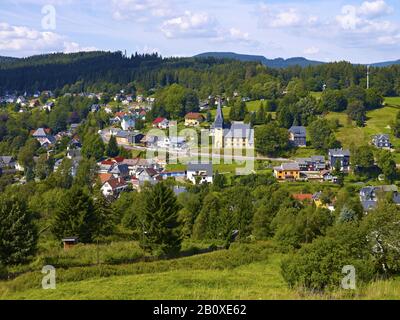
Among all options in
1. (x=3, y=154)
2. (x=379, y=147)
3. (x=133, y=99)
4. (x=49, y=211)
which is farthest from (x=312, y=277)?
(x=133, y=99)

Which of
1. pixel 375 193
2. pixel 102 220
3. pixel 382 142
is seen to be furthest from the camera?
pixel 382 142

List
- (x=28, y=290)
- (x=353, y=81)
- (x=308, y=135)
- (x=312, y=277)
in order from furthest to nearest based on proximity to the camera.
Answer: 1. (x=353, y=81)
2. (x=308, y=135)
3. (x=28, y=290)
4. (x=312, y=277)

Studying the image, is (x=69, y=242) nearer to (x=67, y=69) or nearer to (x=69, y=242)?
(x=69, y=242)

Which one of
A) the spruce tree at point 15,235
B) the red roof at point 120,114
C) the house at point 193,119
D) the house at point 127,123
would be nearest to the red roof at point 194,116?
the house at point 193,119

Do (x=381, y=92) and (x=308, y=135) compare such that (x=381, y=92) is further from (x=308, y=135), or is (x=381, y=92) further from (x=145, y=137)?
(x=145, y=137)

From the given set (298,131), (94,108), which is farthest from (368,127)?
(94,108)

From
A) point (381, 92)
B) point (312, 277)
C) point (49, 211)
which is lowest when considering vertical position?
point (49, 211)
